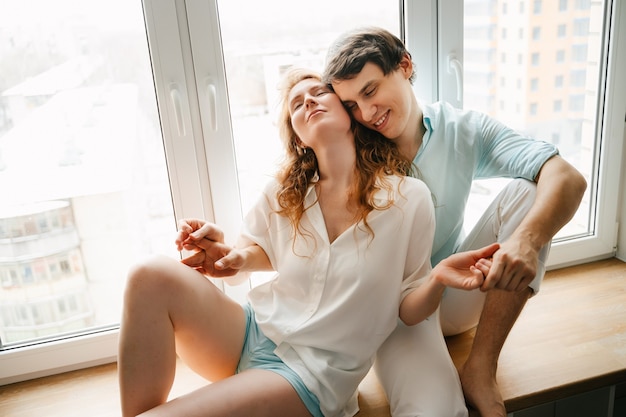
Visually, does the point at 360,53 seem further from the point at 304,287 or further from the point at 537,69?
the point at 537,69

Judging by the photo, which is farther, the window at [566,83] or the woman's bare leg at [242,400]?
the window at [566,83]

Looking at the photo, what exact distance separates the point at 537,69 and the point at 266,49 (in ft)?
2.87

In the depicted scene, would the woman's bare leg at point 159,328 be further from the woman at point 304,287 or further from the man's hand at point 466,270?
the man's hand at point 466,270

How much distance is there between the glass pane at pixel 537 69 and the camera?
1658mm

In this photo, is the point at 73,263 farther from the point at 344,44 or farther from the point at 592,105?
the point at 592,105

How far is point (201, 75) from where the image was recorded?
1456mm

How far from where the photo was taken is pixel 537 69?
1.73m

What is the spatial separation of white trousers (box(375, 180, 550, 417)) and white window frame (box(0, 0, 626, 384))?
1.55ft

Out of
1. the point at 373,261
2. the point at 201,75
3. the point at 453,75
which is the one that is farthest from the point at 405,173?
the point at 201,75

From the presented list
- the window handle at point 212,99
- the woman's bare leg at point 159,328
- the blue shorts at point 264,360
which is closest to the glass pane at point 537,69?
the window handle at point 212,99

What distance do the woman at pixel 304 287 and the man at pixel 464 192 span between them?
0.07 m

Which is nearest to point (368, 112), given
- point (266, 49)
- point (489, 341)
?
point (266, 49)

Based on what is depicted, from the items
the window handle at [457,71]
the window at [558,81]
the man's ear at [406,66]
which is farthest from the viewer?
the window at [558,81]

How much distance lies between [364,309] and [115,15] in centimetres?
96
